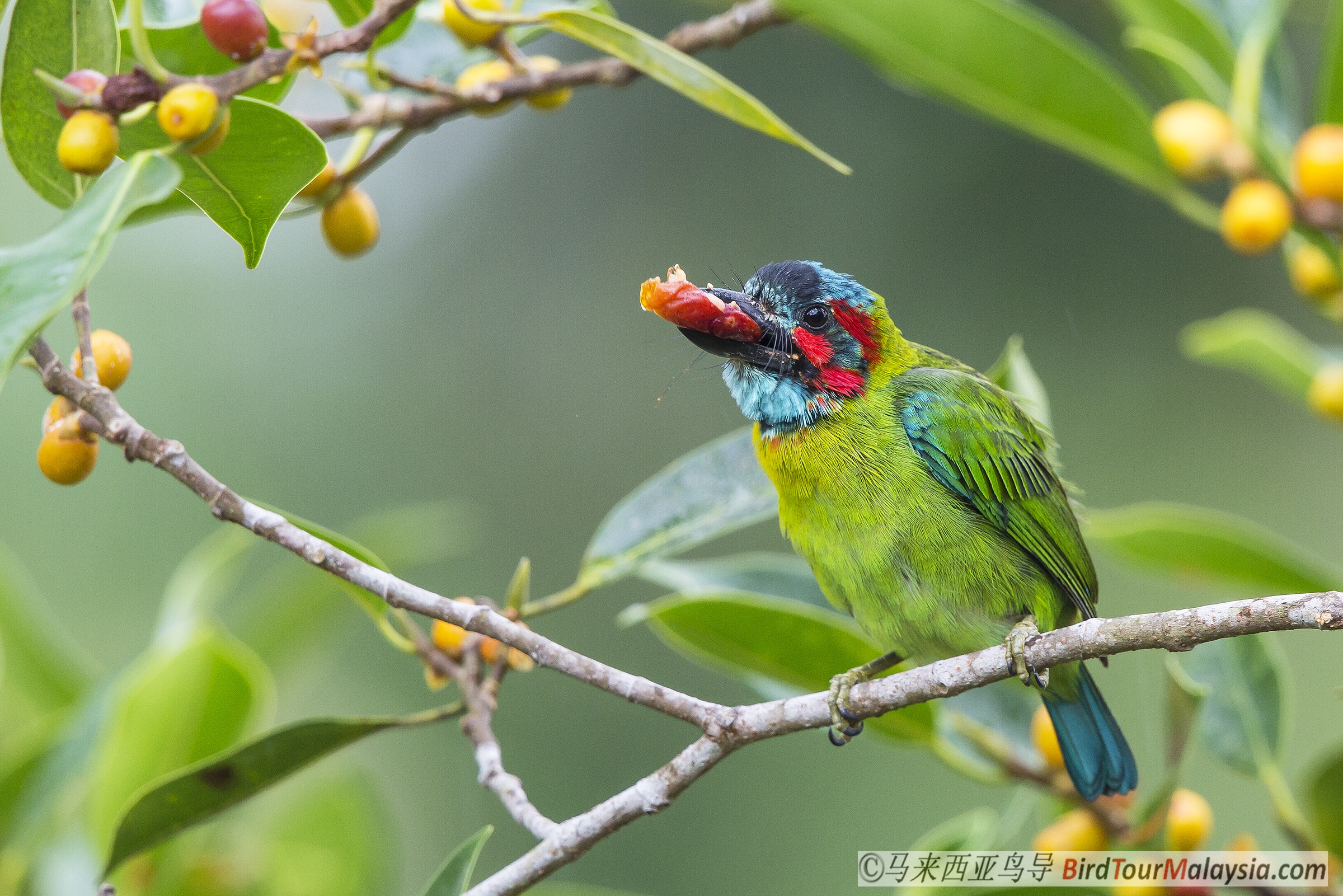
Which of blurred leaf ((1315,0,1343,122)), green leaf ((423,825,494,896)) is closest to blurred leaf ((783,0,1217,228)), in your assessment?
blurred leaf ((1315,0,1343,122))

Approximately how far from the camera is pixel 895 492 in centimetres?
220

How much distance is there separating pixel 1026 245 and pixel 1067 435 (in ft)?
3.71

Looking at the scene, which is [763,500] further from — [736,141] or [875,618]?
[736,141]

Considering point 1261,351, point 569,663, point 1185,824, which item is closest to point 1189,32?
point 1261,351

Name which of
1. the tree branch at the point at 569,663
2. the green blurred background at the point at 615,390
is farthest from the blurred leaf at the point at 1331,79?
the green blurred background at the point at 615,390

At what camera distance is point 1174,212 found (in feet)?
23.7

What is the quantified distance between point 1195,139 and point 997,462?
2.60 ft

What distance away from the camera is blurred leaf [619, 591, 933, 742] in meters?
2.13

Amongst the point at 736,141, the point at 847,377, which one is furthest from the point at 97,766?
the point at 736,141

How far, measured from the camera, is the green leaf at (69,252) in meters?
1.13

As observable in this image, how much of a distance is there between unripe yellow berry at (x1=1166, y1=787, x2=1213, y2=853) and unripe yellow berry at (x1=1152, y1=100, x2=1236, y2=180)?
49.0 inches

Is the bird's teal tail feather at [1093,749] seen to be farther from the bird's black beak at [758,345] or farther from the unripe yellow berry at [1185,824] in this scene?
the bird's black beak at [758,345]

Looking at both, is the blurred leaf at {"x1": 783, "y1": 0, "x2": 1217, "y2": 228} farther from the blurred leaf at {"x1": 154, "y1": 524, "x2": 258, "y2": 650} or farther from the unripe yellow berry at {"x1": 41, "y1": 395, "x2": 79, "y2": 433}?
the blurred leaf at {"x1": 154, "y1": 524, "x2": 258, "y2": 650}

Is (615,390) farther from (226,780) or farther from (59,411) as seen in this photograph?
(59,411)
